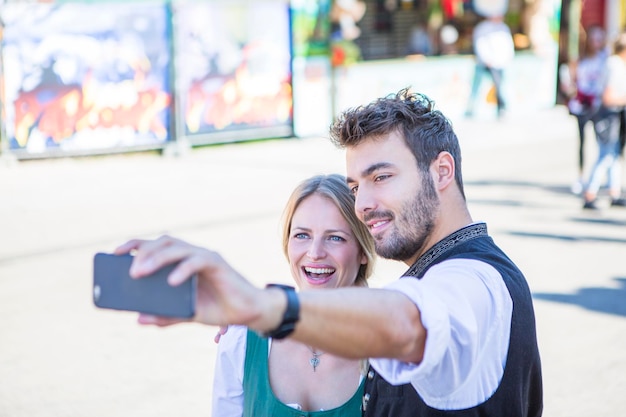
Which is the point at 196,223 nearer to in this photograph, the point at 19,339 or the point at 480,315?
the point at 19,339

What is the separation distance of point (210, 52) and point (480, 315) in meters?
12.3

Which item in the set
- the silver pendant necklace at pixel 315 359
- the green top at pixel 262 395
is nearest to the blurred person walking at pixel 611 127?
the silver pendant necklace at pixel 315 359

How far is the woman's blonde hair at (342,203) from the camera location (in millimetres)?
3051

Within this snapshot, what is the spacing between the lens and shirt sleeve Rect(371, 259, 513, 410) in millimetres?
1821

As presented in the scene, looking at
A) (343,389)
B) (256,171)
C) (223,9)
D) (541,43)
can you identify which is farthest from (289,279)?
(541,43)

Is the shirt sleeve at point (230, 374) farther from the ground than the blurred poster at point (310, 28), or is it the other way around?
the blurred poster at point (310, 28)

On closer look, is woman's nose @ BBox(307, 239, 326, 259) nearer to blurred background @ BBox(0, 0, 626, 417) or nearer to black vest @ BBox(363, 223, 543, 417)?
black vest @ BBox(363, 223, 543, 417)

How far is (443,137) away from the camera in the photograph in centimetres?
246

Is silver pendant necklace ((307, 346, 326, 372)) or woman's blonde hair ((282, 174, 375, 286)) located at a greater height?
woman's blonde hair ((282, 174, 375, 286))

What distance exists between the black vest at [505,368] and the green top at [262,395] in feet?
1.24

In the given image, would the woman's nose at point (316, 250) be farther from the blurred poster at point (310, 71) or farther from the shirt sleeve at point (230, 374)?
the blurred poster at point (310, 71)

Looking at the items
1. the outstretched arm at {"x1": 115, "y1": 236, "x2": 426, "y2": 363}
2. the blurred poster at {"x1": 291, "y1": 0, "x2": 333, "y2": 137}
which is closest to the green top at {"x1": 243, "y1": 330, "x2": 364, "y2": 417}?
the outstretched arm at {"x1": 115, "y1": 236, "x2": 426, "y2": 363}

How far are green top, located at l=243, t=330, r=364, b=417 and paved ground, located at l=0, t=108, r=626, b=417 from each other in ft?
7.64

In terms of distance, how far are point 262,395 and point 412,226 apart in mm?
771
